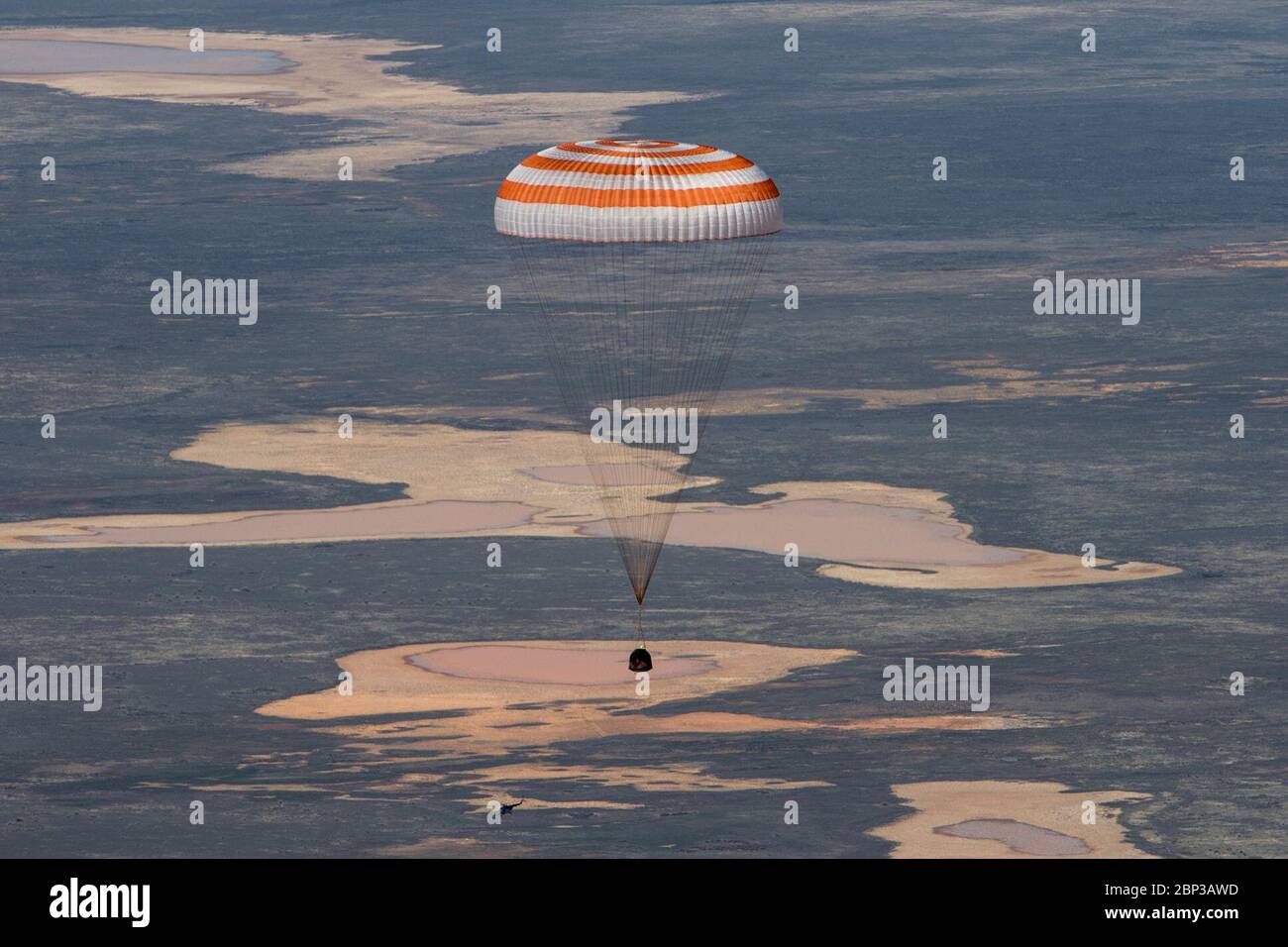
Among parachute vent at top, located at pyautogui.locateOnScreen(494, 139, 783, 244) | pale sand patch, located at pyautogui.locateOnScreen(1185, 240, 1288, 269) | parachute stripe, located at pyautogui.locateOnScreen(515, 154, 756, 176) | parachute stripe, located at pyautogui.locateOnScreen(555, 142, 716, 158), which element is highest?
parachute stripe, located at pyautogui.locateOnScreen(555, 142, 716, 158)

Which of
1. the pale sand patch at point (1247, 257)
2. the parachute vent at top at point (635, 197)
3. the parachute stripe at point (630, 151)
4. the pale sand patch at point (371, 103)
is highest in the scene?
the pale sand patch at point (371, 103)

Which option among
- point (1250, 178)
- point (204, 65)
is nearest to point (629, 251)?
point (1250, 178)

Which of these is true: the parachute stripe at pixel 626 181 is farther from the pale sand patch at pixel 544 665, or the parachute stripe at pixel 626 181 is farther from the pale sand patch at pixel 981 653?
the pale sand patch at pixel 981 653

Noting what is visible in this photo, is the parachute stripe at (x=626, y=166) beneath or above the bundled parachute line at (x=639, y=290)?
above

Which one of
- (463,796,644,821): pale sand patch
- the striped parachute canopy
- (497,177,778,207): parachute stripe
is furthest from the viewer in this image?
(463,796,644,821): pale sand patch

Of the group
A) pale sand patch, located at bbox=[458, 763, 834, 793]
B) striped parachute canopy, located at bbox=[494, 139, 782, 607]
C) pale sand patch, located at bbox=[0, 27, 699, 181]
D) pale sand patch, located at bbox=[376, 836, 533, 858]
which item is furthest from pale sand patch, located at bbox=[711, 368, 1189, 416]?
pale sand patch, located at bbox=[0, 27, 699, 181]

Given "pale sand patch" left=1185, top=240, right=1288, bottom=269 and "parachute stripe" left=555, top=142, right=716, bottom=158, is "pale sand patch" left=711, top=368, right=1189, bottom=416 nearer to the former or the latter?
"pale sand patch" left=1185, top=240, right=1288, bottom=269

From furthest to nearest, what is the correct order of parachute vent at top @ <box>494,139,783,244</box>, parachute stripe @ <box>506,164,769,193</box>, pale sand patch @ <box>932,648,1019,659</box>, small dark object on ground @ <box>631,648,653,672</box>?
pale sand patch @ <box>932,648,1019,659</box> < parachute stripe @ <box>506,164,769,193</box> < parachute vent at top @ <box>494,139,783,244</box> < small dark object on ground @ <box>631,648,653,672</box>

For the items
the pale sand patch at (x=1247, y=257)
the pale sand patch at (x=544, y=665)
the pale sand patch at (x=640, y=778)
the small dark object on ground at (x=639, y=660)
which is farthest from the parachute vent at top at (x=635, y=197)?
the pale sand patch at (x=1247, y=257)
